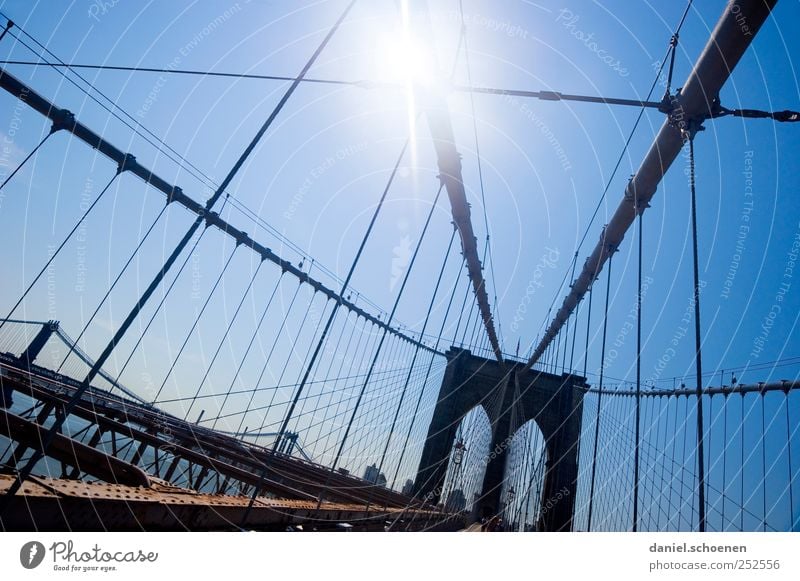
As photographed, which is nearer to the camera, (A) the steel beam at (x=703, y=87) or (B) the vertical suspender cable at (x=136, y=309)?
(B) the vertical suspender cable at (x=136, y=309)

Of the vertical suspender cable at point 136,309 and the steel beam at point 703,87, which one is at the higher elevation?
the steel beam at point 703,87

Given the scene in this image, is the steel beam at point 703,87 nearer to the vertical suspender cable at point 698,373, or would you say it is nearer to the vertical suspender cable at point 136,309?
the vertical suspender cable at point 698,373

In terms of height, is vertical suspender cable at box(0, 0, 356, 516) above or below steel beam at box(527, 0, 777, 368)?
below

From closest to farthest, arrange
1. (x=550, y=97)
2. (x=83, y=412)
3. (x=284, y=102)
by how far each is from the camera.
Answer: (x=284, y=102), (x=550, y=97), (x=83, y=412)

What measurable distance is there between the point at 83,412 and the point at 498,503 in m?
21.6

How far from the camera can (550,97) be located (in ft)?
13.7

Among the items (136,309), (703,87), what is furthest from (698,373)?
(136,309)

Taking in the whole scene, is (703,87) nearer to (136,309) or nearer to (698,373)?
(698,373)

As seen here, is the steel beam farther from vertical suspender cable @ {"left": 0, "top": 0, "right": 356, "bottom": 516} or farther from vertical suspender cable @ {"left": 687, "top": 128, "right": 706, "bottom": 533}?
vertical suspender cable @ {"left": 0, "top": 0, "right": 356, "bottom": 516}

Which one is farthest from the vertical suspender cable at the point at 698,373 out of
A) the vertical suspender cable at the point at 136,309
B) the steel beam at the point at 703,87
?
the vertical suspender cable at the point at 136,309

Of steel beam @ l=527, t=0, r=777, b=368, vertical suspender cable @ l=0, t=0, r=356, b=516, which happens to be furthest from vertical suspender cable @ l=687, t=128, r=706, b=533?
vertical suspender cable @ l=0, t=0, r=356, b=516
